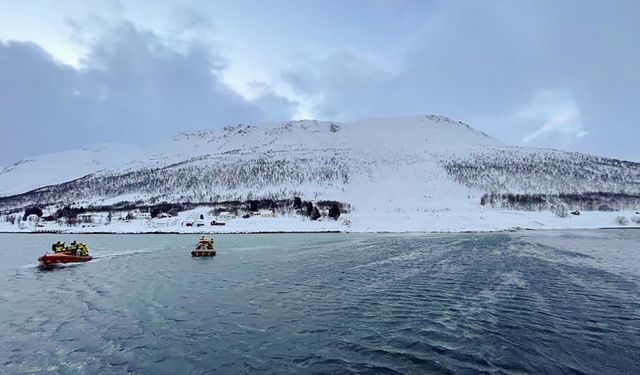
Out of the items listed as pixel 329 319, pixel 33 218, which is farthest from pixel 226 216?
pixel 329 319

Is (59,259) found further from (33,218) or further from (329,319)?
(33,218)

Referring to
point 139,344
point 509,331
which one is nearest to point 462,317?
point 509,331

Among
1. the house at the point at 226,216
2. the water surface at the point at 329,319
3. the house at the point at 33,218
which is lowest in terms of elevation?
the water surface at the point at 329,319

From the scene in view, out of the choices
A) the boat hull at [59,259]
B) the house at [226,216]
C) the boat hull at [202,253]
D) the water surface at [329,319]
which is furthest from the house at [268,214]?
the water surface at [329,319]

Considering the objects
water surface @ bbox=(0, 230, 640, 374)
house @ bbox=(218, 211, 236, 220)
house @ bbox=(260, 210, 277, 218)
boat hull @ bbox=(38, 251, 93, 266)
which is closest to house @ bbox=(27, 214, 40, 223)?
house @ bbox=(218, 211, 236, 220)

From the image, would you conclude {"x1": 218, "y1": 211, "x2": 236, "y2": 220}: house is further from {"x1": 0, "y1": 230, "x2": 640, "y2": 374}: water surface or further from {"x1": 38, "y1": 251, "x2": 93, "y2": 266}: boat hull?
{"x1": 0, "y1": 230, "x2": 640, "y2": 374}: water surface

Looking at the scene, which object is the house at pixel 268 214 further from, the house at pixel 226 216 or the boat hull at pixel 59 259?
the boat hull at pixel 59 259

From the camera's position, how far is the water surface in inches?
548

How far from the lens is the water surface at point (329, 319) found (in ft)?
45.6

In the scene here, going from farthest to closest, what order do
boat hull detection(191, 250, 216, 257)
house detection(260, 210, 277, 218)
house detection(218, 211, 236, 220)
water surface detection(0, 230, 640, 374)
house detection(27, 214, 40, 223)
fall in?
1. house detection(27, 214, 40, 223)
2. house detection(218, 211, 236, 220)
3. house detection(260, 210, 277, 218)
4. boat hull detection(191, 250, 216, 257)
5. water surface detection(0, 230, 640, 374)

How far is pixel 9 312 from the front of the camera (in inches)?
862

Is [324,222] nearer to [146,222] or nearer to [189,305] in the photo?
[146,222]

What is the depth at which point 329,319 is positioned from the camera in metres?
19.2

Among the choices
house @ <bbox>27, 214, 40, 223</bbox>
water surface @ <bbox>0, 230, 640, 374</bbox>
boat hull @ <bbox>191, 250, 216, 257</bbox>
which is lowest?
water surface @ <bbox>0, 230, 640, 374</bbox>
